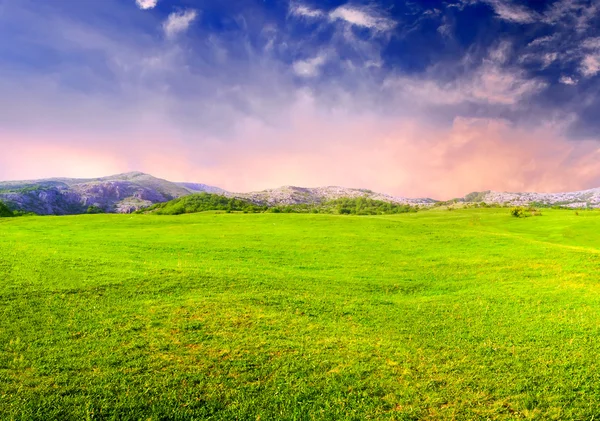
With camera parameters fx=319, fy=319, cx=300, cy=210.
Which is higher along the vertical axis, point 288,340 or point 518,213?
point 518,213

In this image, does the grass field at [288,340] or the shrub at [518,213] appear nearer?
the grass field at [288,340]

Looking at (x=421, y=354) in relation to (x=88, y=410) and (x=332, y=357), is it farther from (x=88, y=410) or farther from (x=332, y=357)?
(x=88, y=410)

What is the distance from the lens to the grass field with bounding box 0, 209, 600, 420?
36.6ft

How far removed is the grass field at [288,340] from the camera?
36.6 feet

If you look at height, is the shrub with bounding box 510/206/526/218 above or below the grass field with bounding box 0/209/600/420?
above

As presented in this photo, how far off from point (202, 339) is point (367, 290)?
582 inches

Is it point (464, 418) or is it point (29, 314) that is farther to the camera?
point (29, 314)

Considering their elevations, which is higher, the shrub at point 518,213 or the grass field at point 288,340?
the shrub at point 518,213

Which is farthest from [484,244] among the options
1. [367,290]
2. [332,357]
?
[332,357]

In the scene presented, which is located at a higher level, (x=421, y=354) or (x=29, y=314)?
(x=29, y=314)

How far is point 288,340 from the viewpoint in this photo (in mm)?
15766

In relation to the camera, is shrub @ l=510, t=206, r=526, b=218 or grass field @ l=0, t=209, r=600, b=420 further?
shrub @ l=510, t=206, r=526, b=218

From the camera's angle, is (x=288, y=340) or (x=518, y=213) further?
(x=518, y=213)

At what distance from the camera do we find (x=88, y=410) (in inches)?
400
